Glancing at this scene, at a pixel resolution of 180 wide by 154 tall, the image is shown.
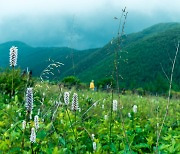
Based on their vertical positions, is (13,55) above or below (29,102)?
above

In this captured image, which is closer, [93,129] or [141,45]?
[93,129]

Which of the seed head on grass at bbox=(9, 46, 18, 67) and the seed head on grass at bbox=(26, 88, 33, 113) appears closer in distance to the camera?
the seed head on grass at bbox=(26, 88, 33, 113)

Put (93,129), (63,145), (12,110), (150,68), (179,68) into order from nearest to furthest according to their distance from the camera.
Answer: (63,145) < (93,129) < (12,110) < (179,68) < (150,68)

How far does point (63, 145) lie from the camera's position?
422cm

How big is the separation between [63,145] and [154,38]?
15573cm

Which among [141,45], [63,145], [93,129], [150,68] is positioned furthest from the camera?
[141,45]

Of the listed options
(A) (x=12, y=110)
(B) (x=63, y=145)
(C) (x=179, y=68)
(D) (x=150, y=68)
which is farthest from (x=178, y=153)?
(D) (x=150, y=68)

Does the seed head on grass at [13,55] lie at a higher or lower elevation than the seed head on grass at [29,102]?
higher

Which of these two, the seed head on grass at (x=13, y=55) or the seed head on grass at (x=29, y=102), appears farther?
the seed head on grass at (x=13, y=55)

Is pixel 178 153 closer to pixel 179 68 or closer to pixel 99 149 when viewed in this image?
pixel 99 149

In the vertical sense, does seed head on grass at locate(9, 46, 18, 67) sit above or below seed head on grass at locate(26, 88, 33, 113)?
above

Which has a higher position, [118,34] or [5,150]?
[118,34]

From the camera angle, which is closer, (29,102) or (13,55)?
(29,102)

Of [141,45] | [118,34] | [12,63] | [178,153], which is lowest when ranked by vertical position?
[178,153]
